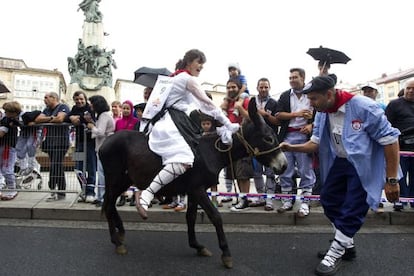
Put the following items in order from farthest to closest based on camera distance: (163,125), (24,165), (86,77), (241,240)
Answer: (86,77), (24,165), (241,240), (163,125)

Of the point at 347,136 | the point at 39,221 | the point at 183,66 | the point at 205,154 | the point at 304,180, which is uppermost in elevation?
the point at 183,66

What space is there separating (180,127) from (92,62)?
1948 cm

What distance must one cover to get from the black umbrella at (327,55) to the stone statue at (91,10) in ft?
64.9

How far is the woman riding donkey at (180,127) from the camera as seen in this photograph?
11.2ft

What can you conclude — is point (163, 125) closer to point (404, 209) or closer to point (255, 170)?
point (255, 170)

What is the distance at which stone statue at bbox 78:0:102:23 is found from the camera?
861 inches

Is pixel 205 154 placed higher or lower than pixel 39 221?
higher

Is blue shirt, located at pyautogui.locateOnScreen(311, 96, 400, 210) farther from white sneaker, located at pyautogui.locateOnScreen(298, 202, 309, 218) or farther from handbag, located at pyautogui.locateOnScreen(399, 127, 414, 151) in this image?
handbag, located at pyautogui.locateOnScreen(399, 127, 414, 151)

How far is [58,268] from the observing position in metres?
3.28

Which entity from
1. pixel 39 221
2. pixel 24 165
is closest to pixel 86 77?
pixel 24 165

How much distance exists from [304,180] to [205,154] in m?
2.55

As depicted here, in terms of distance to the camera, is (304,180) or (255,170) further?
(255,170)

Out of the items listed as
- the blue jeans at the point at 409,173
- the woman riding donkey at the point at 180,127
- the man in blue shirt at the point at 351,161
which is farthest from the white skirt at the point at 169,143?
the blue jeans at the point at 409,173

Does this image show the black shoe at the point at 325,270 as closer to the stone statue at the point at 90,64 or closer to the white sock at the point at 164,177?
the white sock at the point at 164,177
